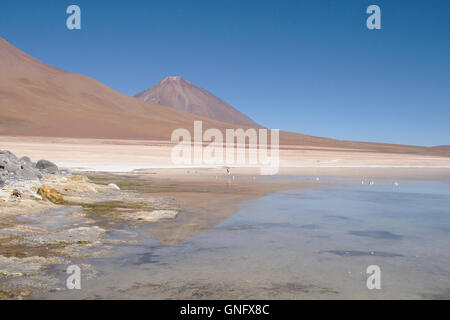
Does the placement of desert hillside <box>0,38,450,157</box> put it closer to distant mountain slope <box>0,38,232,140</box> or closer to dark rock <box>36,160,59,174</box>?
distant mountain slope <box>0,38,232,140</box>

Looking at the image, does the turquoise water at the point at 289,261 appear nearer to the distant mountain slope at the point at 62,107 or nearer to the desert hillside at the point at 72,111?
the desert hillside at the point at 72,111

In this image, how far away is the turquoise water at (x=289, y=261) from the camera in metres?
5.53

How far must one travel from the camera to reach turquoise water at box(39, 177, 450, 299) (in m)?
5.53

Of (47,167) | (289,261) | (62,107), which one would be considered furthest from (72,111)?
(289,261)

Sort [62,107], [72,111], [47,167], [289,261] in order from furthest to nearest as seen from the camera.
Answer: [62,107] → [72,111] → [47,167] → [289,261]

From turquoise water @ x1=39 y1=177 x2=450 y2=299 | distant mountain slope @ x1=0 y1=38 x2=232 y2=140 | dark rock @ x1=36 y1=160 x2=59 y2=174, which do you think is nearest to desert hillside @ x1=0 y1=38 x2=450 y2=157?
distant mountain slope @ x1=0 y1=38 x2=232 y2=140

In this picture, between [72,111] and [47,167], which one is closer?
[47,167]

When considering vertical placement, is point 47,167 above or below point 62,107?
below

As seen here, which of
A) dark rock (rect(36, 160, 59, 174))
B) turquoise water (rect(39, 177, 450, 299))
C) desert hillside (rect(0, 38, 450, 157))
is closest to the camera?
turquoise water (rect(39, 177, 450, 299))

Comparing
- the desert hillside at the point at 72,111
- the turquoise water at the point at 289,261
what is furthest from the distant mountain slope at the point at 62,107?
the turquoise water at the point at 289,261

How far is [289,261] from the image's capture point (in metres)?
6.91

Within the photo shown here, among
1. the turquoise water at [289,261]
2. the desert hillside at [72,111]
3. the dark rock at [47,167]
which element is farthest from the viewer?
the desert hillside at [72,111]

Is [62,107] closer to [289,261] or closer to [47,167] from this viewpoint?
[47,167]

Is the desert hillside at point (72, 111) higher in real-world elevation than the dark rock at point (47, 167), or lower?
higher
